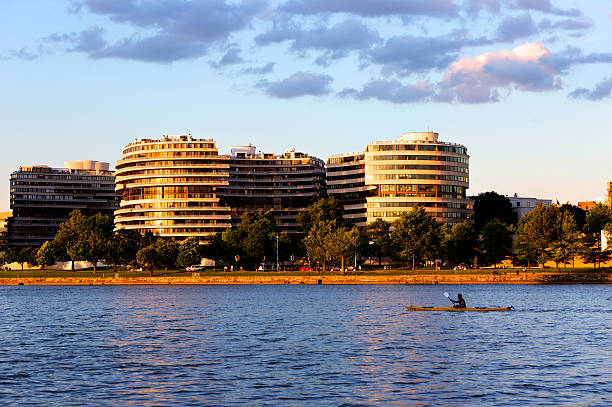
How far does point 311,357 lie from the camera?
7012 centimetres

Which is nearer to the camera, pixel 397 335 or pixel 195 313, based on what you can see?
pixel 397 335

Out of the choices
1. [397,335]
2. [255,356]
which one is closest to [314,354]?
[255,356]

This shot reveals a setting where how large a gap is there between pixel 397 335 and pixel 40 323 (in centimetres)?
5157

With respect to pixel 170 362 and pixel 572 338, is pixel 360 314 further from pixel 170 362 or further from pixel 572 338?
pixel 170 362

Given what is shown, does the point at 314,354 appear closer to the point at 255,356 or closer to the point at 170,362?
the point at 255,356

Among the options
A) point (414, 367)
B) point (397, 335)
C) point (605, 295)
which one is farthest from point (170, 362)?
point (605, 295)

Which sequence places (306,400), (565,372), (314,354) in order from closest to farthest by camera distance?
(306,400) < (565,372) < (314,354)

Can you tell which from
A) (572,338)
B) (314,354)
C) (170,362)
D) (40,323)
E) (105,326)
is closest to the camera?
(170,362)

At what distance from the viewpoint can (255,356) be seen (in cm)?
7094

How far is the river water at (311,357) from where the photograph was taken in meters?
52.0

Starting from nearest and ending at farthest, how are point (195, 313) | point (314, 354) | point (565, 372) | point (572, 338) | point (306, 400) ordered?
point (306, 400)
point (565, 372)
point (314, 354)
point (572, 338)
point (195, 313)

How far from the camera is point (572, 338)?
83.1 meters

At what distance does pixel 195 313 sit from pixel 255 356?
54.9 metres

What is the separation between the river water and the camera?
171ft
